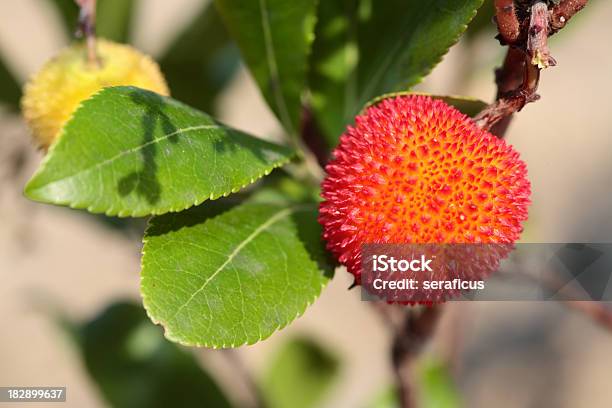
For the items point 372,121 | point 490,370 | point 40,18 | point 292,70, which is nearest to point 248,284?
point 372,121

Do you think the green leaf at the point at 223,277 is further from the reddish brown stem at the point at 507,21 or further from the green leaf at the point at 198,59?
the green leaf at the point at 198,59

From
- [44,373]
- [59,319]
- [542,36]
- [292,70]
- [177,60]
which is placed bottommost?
[44,373]

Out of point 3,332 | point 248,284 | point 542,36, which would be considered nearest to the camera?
point 542,36

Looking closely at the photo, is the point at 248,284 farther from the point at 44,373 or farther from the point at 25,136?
the point at 44,373

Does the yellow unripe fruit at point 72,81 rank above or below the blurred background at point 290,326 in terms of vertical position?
above

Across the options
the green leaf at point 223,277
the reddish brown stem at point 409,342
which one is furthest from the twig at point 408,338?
the green leaf at point 223,277

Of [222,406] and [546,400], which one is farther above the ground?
[222,406]

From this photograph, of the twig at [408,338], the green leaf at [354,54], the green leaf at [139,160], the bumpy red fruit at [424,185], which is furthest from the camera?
the twig at [408,338]
